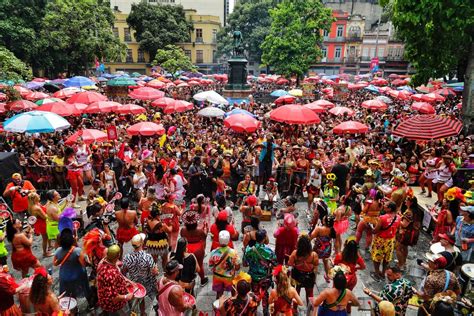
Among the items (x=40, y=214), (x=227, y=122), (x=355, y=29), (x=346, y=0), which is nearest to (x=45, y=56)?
(x=227, y=122)

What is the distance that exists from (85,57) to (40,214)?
96.5ft

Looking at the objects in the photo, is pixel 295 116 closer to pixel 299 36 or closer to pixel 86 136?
pixel 86 136

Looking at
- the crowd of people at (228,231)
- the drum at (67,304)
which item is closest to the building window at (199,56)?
the crowd of people at (228,231)

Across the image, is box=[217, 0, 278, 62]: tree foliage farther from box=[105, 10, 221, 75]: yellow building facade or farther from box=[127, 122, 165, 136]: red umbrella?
box=[127, 122, 165, 136]: red umbrella

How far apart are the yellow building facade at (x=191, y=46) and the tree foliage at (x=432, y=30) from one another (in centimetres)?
4636

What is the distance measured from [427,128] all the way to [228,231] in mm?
7461

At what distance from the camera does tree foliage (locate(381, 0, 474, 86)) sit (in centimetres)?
1056

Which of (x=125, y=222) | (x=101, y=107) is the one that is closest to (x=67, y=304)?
(x=125, y=222)

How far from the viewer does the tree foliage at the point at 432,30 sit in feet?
34.7

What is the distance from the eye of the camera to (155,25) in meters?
48.3

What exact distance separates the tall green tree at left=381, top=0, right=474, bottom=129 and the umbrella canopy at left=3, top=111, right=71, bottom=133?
11385 millimetres

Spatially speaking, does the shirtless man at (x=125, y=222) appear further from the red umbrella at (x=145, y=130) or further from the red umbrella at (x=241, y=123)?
the red umbrella at (x=241, y=123)

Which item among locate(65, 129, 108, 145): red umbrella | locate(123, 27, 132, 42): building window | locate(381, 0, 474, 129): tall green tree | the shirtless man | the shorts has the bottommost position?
the shorts

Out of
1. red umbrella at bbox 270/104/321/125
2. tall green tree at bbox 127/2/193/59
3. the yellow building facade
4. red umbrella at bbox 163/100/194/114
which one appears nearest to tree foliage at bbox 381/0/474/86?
red umbrella at bbox 270/104/321/125
